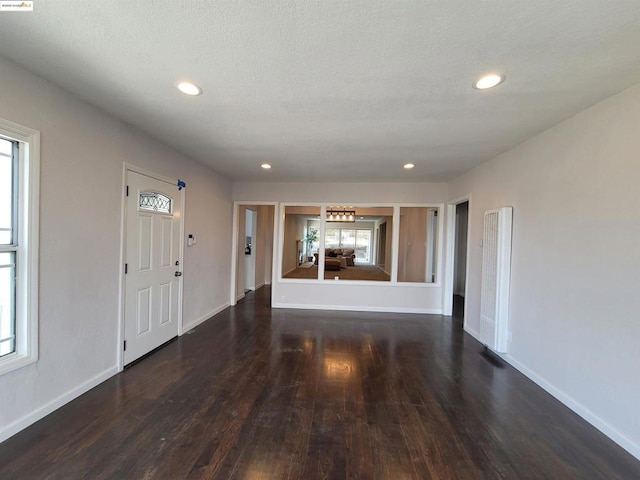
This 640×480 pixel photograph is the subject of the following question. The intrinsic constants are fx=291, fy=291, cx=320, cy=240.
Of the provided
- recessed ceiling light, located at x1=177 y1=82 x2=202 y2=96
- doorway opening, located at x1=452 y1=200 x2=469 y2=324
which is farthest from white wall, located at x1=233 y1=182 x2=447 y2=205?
recessed ceiling light, located at x1=177 y1=82 x2=202 y2=96

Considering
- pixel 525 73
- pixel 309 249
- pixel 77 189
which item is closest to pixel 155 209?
pixel 77 189

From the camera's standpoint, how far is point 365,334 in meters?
4.36

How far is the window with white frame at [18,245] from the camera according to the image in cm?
197

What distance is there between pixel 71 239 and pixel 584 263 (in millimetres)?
4254

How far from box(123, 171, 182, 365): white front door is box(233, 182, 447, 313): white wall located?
2159 mm

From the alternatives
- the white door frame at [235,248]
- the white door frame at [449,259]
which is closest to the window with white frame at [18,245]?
the white door frame at [235,248]

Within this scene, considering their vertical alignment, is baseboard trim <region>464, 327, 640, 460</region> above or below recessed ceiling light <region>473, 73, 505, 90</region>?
below

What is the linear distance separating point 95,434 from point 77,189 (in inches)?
74.4

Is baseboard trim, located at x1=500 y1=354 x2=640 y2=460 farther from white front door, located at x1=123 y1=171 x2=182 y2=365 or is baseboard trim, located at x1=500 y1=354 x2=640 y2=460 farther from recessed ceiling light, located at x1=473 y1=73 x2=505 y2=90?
white front door, located at x1=123 y1=171 x2=182 y2=365

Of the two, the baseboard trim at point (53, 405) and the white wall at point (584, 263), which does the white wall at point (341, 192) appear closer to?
the white wall at point (584, 263)

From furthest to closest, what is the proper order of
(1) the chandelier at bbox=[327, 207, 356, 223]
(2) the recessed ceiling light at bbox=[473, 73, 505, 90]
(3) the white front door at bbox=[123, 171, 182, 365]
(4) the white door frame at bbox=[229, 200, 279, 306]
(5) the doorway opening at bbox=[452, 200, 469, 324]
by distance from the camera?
1. (5) the doorway opening at bbox=[452, 200, 469, 324]
2. (1) the chandelier at bbox=[327, 207, 356, 223]
3. (4) the white door frame at bbox=[229, 200, 279, 306]
4. (3) the white front door at bbox=[123, 171, 182, 365]
5. (2) the recessed ceiling light at bbox=[473, 73, 505, 90]

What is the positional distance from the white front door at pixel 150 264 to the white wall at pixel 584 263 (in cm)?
422

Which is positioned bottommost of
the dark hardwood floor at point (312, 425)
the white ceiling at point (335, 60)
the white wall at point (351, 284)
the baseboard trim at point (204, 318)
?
the dark hardwood floor at point (312, 425)

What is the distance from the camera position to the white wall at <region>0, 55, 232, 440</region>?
2045 mm
